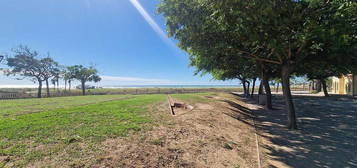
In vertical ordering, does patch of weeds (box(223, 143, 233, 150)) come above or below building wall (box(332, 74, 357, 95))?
below

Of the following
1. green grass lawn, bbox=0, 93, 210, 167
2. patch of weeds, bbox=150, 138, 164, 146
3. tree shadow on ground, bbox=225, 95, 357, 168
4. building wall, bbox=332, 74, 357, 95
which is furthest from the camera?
building wall, bbox=332, 74, 357, 95

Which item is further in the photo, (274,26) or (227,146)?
(274,26)

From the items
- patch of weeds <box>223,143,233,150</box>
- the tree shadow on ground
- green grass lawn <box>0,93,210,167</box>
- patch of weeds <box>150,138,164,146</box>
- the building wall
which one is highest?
the building wall

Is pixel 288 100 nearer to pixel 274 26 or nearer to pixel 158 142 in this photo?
pixel 274 26

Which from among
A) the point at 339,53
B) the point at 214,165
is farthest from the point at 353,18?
the point at 214,165

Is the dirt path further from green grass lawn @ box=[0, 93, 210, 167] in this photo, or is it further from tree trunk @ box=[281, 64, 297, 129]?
tree trunk @ box=[281, 64, 297, 129]

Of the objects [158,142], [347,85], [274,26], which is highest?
[274,26]

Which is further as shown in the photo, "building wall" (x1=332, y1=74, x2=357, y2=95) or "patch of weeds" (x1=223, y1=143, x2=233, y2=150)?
"building wall" (x1=332, y1=74, x2=357, y2=95)

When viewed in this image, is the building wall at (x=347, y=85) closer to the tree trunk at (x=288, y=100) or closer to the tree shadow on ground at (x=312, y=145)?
the tree shadow on ground at (x=312, y=145)

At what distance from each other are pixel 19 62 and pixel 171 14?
35898 millimetres

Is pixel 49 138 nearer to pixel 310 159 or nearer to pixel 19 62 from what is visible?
pixel 310 159

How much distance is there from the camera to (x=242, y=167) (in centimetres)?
379

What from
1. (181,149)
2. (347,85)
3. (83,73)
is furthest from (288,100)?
(83,73)

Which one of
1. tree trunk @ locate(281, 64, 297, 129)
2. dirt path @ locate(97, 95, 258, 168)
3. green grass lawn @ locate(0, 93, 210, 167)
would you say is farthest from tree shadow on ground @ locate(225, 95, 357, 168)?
green grass lawn @ locate(0, 93, 210, 167)
